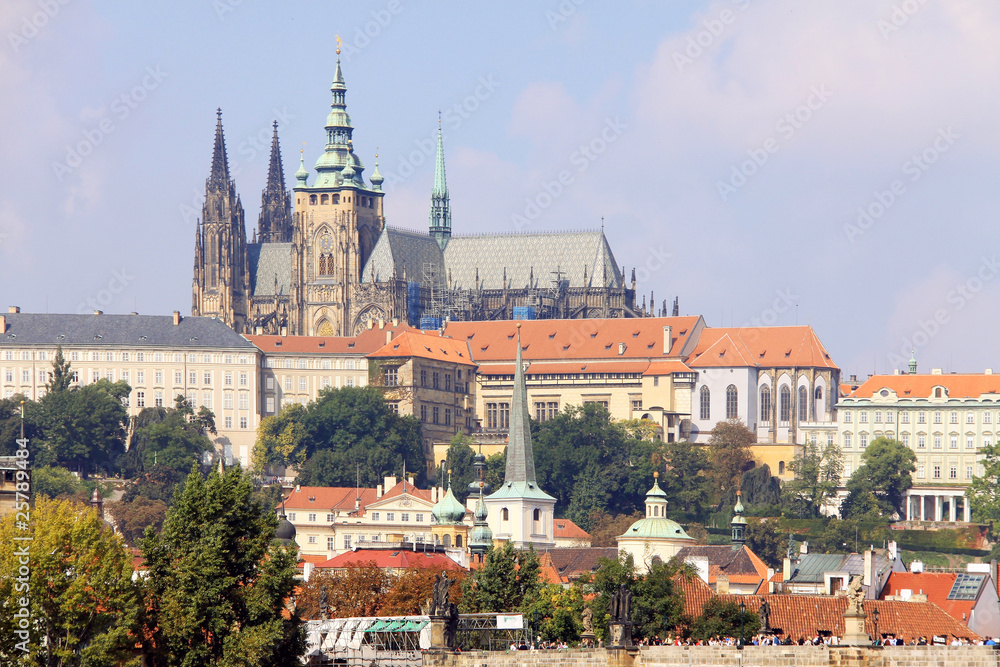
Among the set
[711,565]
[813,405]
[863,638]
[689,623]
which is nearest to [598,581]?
[689,623]

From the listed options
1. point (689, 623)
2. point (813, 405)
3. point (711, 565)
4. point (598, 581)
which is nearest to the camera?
point (689, 623)

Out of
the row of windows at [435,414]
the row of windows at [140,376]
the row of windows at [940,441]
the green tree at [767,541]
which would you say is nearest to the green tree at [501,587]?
the green tree at [767,541]

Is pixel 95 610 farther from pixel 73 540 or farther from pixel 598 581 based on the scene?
pixel 598 581

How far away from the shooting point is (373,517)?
162 meters

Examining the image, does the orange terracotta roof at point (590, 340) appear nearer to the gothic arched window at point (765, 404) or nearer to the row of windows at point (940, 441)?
the gothic arched window at point (765, 404)

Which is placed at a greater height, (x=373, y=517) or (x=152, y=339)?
(x=152, y=339)

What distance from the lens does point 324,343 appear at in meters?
193

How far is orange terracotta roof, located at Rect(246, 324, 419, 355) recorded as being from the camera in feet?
629

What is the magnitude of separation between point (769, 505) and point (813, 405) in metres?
17.9

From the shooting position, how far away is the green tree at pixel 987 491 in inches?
6353

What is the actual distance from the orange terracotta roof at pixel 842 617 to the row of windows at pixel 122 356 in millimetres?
116053

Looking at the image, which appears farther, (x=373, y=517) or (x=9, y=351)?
(x=9, y=351)
